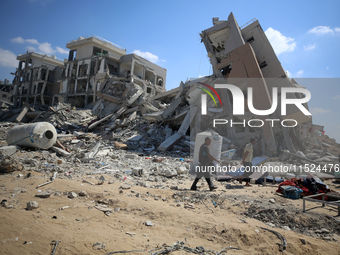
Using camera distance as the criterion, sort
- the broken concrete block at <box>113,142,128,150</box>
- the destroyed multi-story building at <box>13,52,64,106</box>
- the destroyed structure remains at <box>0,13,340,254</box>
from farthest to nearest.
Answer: the destroyed multi-story building at <box>13,52,64,106</box> < the broken concrete block at <box>113,142,128,150</box> < the destroyed structure remains at <box>0,13,340,254</box>

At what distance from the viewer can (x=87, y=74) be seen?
31.4 metres

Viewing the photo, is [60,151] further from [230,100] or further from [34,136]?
[230,100]

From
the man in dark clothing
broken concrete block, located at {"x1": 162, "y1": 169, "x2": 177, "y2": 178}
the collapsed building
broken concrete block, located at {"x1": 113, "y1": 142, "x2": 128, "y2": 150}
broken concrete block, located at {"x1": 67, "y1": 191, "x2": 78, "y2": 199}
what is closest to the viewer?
broken concrete block, located at {"x1": 67, "y1": 191, "x2": 78, "y2": 199}

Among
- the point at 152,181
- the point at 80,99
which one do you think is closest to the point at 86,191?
the point at 152,181

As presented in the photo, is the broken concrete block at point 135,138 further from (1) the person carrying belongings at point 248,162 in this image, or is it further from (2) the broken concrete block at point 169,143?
(1) the person carrying belongings at point 248,162

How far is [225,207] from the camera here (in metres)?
3.89

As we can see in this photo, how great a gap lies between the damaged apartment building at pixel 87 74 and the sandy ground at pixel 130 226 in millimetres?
24242

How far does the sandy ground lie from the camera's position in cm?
226

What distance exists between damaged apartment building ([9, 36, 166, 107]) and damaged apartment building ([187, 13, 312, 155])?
50.4ft

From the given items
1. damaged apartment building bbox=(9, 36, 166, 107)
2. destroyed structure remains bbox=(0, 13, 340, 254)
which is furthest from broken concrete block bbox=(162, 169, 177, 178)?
damaged apartment building bbox=(9, 36, 166, 107)

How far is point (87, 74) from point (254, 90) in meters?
27.7

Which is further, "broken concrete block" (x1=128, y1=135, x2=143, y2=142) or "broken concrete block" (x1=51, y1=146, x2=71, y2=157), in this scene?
"broken concrete block" (x1=128, y1=135, x2=143, y2=142)

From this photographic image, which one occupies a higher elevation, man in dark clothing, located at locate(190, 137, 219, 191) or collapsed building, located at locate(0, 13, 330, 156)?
collapsed building, located at locate(0, 13, 330, 156)

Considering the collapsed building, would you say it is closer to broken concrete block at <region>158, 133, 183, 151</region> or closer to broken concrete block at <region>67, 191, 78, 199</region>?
broken concrete block at <region>158, 133, 183, 151</region>
